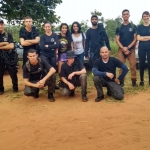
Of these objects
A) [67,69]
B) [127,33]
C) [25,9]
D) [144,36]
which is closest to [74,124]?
[67,69]

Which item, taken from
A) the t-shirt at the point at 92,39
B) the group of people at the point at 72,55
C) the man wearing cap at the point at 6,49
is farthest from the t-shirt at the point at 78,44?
the man wearing cap at the point at 6,49

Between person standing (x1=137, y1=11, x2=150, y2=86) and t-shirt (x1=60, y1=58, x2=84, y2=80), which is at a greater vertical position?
person standing (x1=137, y1=11, x2=150, y2=86)

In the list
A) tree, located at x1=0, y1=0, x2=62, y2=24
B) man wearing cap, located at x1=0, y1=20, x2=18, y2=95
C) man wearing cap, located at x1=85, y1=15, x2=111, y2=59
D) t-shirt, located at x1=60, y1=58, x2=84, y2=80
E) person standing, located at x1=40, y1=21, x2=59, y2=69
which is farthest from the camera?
tree, located at x1=0, y1=0, x2=62, y2=24

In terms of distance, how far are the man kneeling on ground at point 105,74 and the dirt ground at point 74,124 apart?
294mm

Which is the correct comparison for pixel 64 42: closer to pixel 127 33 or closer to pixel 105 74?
pixel 105 74

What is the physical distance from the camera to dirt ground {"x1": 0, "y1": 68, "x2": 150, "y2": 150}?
12.0 ft

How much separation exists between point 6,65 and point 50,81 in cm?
158

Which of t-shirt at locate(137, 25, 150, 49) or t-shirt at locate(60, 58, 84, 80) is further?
t-shirt at locate(137, 25, 150, 49)

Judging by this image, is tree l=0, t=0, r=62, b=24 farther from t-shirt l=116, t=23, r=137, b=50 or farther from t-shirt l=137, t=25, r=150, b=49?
t-shirt l=137, t=25, r=150, b=49

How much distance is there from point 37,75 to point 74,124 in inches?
83.3

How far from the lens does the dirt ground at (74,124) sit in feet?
12.0

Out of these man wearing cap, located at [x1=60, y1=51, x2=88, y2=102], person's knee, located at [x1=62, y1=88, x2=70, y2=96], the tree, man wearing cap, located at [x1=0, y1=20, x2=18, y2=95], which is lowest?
person's knee, located at [x1=62, y1=88, x2=70, y2=96]

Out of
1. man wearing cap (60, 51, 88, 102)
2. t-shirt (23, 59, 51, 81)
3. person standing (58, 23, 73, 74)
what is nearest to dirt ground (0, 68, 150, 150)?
man wearing cap (60, 51, 88, 102)

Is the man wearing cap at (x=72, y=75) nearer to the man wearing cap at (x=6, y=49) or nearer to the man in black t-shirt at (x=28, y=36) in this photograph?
the man in black t-shirt at (x=28, y=36)
